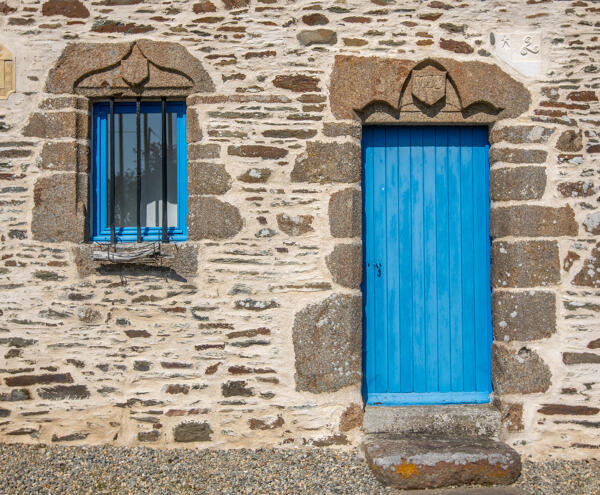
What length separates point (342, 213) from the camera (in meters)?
3.92

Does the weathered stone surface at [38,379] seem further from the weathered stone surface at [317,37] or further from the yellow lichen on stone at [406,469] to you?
the weathered stone surface at [317,37]

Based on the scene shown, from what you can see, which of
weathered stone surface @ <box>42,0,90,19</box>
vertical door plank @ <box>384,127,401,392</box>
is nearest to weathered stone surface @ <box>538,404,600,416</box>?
vertical door plank @ <box>384,127,401,392</box>

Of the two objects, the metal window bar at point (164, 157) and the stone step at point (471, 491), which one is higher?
the metal window bar at point (164, 157)

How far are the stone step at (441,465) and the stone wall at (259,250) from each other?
1.18 feet

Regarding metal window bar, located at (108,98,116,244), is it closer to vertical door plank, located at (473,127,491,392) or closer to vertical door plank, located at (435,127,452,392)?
vertical door plank, located at (435,127,452,392)

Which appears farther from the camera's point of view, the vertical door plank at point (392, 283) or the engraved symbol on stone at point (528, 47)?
the vertical door plank at point (392, 283)

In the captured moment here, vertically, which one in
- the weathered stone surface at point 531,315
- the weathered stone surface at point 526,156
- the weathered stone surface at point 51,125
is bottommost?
the weathered stone surface at point 531,315

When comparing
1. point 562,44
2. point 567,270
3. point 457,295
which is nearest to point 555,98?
point 562,44

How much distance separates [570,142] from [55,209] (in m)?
3.49

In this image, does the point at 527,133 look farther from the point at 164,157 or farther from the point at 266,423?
the point at 266,423

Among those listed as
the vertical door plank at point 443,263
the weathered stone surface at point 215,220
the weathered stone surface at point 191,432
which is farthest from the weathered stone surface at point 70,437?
the vertical door plank at point 443,263

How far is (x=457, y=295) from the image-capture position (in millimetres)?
4156

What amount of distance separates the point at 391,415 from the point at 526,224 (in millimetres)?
1574

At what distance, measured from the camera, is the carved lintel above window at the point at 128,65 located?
3947 millimetres
